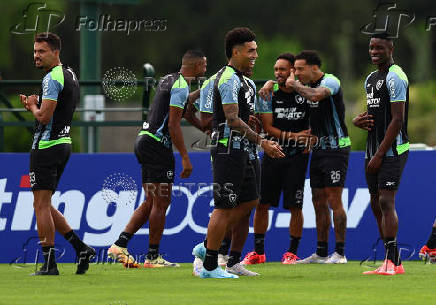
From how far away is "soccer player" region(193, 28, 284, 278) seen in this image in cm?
1134

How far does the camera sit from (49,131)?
1203cm

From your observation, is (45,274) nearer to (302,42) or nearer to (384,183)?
(384,183)

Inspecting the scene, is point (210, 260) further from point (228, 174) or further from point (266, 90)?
point (266, 90)

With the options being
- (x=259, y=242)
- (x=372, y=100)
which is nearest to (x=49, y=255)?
(x=259, y=242)

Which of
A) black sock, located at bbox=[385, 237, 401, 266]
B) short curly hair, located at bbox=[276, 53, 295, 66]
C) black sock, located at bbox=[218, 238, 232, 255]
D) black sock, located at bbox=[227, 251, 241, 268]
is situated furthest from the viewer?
short curly hair, located at bbox=[276, 53, 295, 66]

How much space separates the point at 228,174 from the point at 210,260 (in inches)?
33.3

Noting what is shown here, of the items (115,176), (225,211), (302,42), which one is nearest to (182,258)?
(115,176)

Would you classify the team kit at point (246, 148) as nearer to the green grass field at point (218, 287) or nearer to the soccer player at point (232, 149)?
the soccer player at point (232, 149)

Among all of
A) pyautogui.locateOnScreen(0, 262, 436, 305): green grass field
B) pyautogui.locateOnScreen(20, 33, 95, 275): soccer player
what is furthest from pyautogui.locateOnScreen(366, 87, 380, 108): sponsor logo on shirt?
pyautogui.locateOnScreen(20, 33, 95, 275): soccer player

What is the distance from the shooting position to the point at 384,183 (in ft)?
39.4

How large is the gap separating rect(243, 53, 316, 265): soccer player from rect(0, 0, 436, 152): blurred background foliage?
38143 mm

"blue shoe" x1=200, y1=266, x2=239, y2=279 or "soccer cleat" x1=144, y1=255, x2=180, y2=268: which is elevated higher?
"blue shoe" x1=200, y1=266, x2=239, y2=279

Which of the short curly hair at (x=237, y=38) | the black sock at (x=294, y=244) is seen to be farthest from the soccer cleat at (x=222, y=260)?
the short curly hair at (x=237, y=38)

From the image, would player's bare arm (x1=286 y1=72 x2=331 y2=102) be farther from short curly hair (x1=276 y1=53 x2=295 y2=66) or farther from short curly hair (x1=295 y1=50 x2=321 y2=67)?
short curly hair (x1=276 y1=53 x2=295 y2=66)
